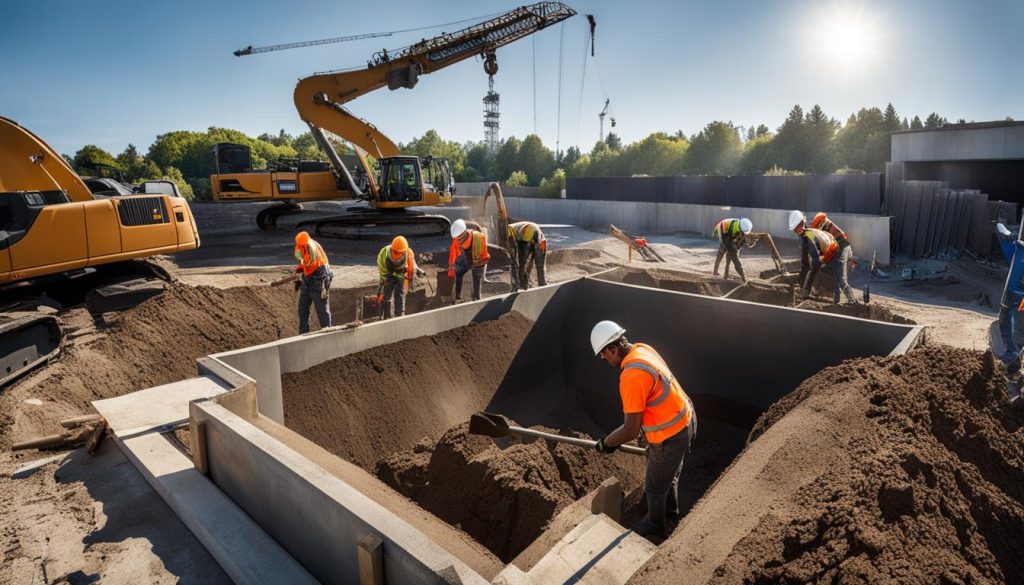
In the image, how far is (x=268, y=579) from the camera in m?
3.28

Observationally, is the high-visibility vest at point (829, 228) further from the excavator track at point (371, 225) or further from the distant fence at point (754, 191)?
the distant fence at point (754, 191)

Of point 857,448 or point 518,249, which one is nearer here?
point 857,448

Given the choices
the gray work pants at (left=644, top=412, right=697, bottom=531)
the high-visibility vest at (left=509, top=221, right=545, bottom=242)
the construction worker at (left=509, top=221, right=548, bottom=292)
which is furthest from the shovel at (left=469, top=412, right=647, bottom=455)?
the high-visibility vest at (left=509, top=221, right=545, bottom=242)

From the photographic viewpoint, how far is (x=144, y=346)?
7.55 m

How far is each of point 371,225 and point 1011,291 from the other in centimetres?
1519

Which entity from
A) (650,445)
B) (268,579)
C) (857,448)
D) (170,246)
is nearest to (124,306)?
(170,246)

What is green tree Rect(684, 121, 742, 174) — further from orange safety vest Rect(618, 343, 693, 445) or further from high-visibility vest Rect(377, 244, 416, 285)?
orange safety vest Rect(618, 343, 693, 445)

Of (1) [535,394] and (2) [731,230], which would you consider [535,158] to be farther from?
(1) [535,394]

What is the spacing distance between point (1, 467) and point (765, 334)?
734 cm

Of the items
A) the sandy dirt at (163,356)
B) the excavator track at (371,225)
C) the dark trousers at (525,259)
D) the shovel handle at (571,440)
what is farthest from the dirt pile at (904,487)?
the excavator track at (371,225)

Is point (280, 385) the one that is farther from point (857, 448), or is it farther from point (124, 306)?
point (857, 448)

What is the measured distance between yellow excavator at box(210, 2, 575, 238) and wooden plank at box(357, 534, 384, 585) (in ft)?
51.9

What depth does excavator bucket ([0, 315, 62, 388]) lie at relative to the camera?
5719mm

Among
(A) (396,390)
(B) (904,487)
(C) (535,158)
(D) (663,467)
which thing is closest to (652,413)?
(D) (663,467)
